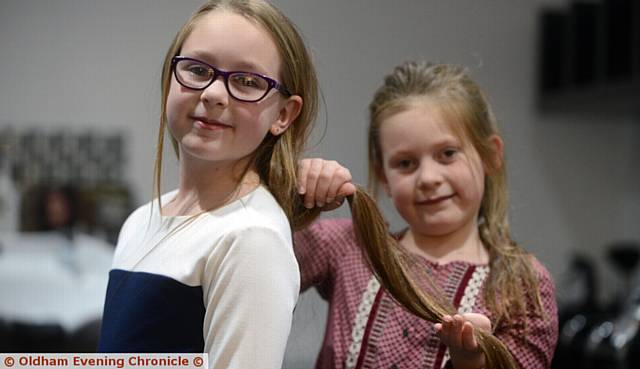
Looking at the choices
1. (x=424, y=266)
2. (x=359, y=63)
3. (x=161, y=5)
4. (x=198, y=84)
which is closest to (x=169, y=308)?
(x=198, y=84)

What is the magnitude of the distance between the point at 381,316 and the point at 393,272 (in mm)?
98

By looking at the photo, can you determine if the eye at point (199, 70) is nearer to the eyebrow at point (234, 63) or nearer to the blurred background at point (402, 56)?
the eyebrow at point (234, 63)

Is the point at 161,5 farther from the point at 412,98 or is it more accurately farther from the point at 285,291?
the point at 285,291

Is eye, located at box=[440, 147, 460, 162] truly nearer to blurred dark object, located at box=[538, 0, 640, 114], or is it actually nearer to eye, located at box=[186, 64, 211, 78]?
eye, located at box=[186, 64, 211, 78]

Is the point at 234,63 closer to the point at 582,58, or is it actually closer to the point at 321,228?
the point at 321,228

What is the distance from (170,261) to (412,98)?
0.30 metres

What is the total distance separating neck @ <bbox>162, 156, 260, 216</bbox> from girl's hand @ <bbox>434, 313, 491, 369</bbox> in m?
0.18

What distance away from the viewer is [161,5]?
95 centimetres

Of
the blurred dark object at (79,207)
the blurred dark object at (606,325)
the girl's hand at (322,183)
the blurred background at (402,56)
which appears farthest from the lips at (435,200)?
the blurred dark object at (79,207)

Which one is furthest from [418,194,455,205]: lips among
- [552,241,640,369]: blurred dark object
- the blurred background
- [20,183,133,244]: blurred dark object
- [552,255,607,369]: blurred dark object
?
[20,183,133,244]: blurred dark object

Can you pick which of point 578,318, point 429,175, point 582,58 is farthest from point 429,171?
point 582,58

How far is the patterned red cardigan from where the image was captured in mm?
829

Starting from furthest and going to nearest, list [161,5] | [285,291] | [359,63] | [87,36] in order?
[87,36] → [359,63] → [161,5] → [285,291]

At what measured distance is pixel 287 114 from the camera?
73cm
